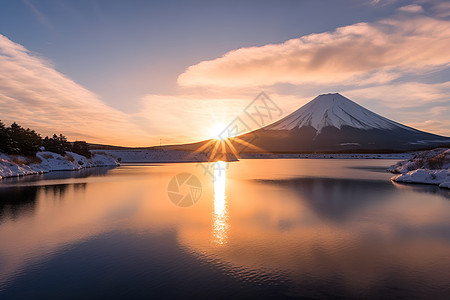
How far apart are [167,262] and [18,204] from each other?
15.6m

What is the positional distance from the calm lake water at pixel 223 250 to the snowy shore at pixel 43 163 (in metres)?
26.6

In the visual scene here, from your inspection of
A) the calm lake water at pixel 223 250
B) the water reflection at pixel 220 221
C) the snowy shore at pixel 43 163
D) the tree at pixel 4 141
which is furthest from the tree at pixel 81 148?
the water reflection at pixel 220 221

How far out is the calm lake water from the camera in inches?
301

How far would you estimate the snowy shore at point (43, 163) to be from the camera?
4131 cm

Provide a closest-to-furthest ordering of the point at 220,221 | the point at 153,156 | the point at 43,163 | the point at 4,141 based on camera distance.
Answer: the point at 220,221, the point at 4,141, the point at 43,163, the point at 153,156

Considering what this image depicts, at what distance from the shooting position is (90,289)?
760cm

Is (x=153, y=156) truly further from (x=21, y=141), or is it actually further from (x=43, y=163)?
(x=21, y=141)

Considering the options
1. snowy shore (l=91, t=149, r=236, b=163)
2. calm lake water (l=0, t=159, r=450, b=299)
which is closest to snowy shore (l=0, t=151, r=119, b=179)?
snowy shore (l=91, t=149, r=236, b=163)

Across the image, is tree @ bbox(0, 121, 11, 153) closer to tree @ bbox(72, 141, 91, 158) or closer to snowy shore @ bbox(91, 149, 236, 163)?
tree @ bbox(72, 141, 91, 158)

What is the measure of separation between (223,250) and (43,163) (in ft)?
177

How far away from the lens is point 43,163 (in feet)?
172

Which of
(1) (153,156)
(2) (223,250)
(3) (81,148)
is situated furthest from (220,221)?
(1) (153,156)

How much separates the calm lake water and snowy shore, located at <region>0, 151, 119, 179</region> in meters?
26.6

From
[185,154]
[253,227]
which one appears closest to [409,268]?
[253,227]
